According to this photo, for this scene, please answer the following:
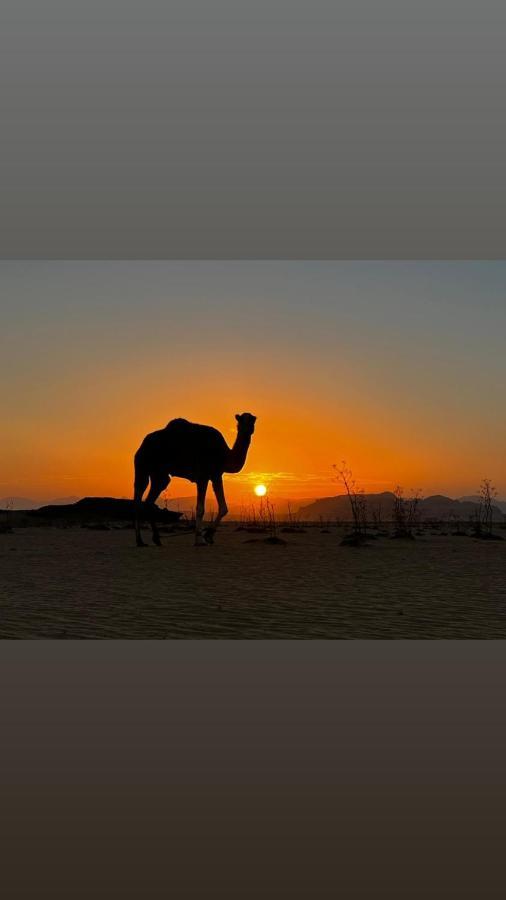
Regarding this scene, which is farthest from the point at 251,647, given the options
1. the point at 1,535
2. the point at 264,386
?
the point at 1,535

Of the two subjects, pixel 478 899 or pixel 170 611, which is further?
pixel 170 611

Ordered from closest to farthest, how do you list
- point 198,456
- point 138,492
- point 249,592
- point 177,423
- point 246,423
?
point 249,592 → point 246,423 → point 177,423 → point 198,456 → point 138,492

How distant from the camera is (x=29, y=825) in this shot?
256 cm

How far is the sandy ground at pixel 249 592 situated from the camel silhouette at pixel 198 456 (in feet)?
1.68

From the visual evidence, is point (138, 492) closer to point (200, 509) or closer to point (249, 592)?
point (200, 509)

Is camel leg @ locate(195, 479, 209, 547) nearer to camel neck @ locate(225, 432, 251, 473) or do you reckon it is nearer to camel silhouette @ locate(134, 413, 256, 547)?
camel silhouette @ locate(134, 413, 256, 547)

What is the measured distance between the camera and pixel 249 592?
6.52m

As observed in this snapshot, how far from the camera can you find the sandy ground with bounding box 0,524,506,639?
17.9 ft

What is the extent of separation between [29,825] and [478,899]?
1.26 metres

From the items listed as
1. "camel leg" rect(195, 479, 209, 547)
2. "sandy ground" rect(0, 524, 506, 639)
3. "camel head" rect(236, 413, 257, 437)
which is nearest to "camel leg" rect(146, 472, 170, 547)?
"sandy ground" rect(0, 524, 506, 639)

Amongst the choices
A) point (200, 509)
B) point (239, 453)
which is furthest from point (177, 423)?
point (200, 509)

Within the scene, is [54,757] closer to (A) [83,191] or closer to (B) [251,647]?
(B) [251,647]

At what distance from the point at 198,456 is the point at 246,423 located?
25.3 inches

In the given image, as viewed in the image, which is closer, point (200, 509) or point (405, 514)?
point (200, 509)
